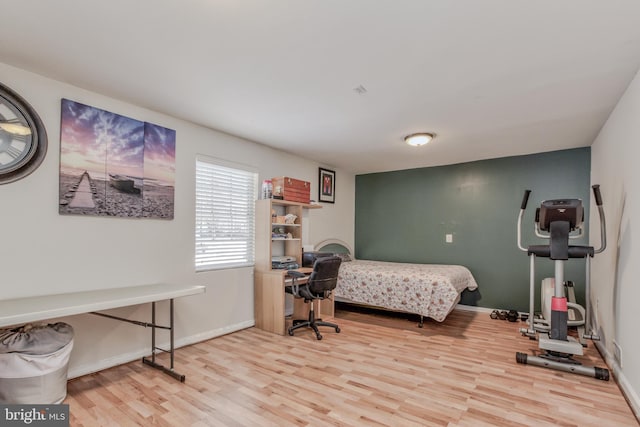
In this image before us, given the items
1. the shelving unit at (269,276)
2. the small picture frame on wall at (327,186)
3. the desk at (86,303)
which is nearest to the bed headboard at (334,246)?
the small picture frame on wall at (327,186)

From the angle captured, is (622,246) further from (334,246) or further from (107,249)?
(107,249)

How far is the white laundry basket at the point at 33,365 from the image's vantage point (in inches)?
81.6

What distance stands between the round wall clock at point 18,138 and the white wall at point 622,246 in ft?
14.3

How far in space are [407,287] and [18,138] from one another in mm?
4005

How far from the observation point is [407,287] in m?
4.17

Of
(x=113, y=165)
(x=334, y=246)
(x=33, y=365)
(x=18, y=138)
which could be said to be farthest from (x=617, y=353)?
(x=18, y=138)

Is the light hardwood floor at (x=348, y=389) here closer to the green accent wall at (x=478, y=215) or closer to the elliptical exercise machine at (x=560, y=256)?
the elliptical exercise machine at (x=560, y=256)

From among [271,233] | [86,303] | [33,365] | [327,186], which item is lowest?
[33,365]

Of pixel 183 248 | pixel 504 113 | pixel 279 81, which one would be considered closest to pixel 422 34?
pixel 279 81

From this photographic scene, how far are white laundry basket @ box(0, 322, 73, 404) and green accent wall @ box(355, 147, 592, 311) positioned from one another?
15.8 feet

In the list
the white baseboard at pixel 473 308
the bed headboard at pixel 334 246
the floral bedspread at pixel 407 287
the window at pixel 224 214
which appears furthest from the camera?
the bed headboard at pixel 334 246

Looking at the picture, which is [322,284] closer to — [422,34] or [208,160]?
[208,160]

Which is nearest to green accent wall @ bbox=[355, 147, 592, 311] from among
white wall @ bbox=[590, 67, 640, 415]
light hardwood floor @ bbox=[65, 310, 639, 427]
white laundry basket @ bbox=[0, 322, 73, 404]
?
white wall @ bbox=[590, 67, 640, 415]

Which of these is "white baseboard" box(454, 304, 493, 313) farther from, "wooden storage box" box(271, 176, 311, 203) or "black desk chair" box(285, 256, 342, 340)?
"wooden storage box" box(271, 176, 311, 203)
